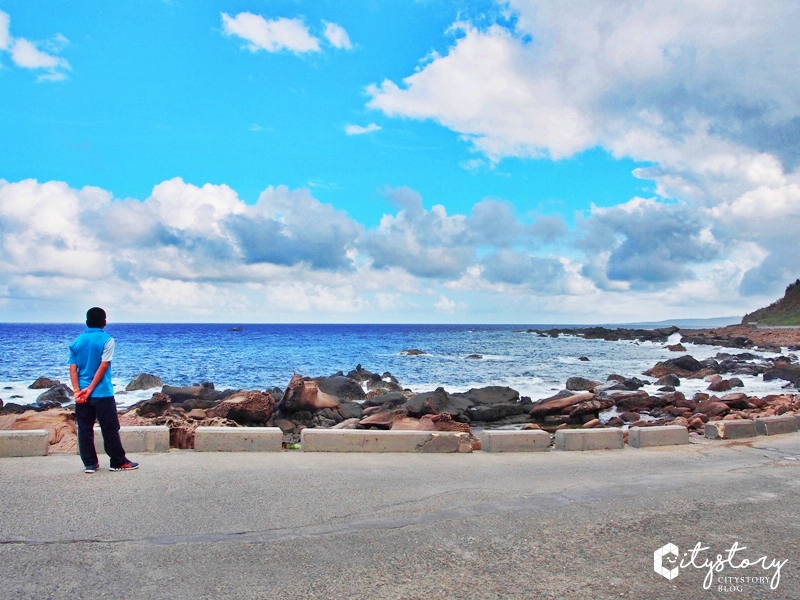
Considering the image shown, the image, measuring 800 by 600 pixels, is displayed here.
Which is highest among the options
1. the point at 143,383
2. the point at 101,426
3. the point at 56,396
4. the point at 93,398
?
the point at 93,398

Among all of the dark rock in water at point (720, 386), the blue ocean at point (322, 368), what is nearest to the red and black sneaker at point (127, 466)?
the blue ocean at point (322, 368)

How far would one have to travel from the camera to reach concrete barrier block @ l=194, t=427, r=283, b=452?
795cm

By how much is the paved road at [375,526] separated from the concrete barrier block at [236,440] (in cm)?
38

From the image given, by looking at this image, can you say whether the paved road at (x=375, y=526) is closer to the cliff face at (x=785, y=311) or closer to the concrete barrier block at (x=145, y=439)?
the concrete barrier block at (x=145, y=439)

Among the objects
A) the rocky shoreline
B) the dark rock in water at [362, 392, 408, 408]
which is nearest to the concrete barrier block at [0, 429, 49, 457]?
the rocky shoreline

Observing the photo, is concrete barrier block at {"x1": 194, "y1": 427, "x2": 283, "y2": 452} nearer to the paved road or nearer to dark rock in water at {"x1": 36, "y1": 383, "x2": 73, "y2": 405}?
the paved road

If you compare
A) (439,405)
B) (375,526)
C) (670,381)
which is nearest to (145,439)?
(375,526)

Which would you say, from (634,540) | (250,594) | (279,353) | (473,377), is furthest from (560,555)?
(279,353)

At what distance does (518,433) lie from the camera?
8836 millimetres

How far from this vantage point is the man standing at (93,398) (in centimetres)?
654

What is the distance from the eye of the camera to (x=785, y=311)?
104m

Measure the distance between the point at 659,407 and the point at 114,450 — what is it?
2045 centimetres

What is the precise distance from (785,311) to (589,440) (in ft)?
377

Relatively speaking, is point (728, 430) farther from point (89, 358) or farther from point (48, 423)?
point (48, 423)
